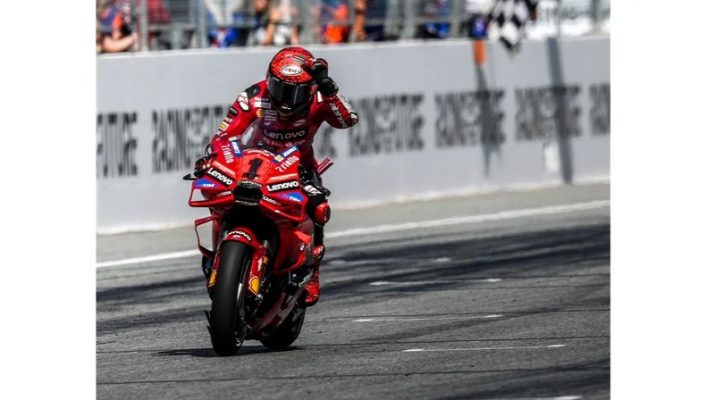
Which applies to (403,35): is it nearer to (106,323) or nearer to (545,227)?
(545,227)

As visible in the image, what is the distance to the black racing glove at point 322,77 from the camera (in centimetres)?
916

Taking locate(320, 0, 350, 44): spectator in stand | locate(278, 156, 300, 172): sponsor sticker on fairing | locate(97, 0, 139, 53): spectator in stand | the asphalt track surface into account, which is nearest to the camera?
the asphalt track surface

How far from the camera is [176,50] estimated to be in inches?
683

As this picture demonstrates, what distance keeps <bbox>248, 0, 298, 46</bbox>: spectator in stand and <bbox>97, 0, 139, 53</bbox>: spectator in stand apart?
1.66m

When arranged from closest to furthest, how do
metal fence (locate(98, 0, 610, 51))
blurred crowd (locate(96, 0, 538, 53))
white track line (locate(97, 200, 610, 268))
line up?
white track line (locate(97, 200, 610, 268)), blurred crowd (locate(96, 0, 538, 53)), metal fence (locate(98, 0, 610, 51))

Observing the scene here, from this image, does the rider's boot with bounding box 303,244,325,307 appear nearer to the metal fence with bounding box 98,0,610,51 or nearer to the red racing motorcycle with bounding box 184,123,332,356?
the red racing motorcycle with bounding box 184,123,332,356

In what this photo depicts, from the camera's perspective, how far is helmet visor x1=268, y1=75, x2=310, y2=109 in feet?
30.1

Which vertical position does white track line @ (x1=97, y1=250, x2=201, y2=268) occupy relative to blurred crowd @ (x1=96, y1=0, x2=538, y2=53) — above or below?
below

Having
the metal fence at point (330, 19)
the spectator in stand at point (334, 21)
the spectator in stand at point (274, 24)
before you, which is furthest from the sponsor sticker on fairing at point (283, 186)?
the spectator in stand at point (334, 21)

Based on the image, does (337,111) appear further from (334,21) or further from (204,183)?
(334,21)

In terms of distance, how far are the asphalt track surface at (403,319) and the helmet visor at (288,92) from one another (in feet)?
4.34

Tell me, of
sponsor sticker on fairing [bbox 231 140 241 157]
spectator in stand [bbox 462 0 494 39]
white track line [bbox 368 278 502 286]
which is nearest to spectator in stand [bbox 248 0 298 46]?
spectator in stand [bbox 462 0 494 39]

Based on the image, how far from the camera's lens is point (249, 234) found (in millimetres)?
8719

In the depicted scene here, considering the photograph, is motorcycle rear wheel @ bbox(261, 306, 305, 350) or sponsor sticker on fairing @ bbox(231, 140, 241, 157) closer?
sponsor sticker on fairing @ bbox(231, 140, 241, 157)
